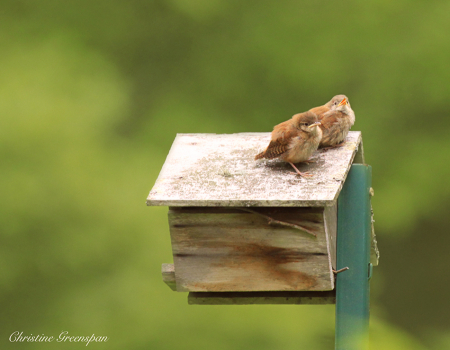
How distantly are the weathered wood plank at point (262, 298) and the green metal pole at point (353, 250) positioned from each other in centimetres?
11

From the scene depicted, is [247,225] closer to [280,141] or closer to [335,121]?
[280,141]

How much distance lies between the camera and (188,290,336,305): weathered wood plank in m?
3.30

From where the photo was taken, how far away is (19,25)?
7.23m

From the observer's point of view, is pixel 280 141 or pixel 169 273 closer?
pixel 280 141

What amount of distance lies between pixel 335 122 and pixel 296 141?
444 millimetres

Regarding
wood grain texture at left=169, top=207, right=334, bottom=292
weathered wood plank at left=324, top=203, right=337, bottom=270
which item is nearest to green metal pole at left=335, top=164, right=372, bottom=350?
weathered wood plank at left=324, top=203, right=337, bottom=270

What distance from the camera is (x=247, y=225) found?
303cm

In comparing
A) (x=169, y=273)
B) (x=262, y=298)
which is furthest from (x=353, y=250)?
(x=169, y=273)

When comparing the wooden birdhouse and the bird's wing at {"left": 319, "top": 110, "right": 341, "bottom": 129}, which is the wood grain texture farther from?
the bird's wing at {"left": 319, "top": 110, "right": 341, "bottom": 129}

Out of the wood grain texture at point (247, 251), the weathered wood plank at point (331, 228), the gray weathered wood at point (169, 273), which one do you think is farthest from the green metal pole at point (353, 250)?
the gray weathered wood at point (169, 273)

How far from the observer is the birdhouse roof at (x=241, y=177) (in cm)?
278

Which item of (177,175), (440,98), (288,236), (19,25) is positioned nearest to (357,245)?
(288,236)

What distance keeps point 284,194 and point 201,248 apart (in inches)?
19.7

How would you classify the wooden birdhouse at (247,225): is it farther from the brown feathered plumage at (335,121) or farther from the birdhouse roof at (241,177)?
the brown feathered plumage at (335,121)
